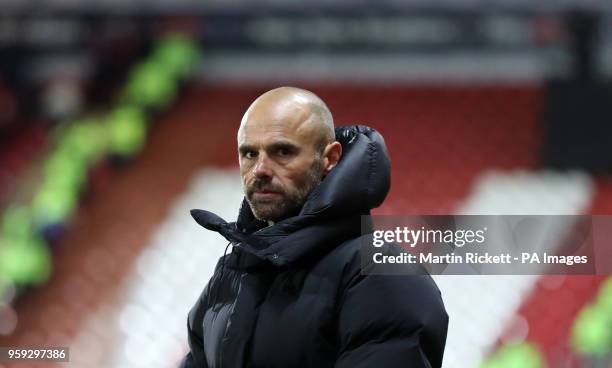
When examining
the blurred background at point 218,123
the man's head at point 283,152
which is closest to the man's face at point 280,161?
the man's head at point 283,152

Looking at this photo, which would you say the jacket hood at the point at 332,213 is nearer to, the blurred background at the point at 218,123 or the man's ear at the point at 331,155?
the man's ear at the point at 331,155

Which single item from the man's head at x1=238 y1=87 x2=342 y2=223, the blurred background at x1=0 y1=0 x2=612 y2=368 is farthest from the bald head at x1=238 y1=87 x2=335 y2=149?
the blurred background at x1=0 y1=0 x2=612 y2=368

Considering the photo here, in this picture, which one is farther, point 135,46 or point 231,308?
point 135,46

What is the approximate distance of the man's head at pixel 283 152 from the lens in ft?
2.87

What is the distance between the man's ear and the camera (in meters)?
0.90

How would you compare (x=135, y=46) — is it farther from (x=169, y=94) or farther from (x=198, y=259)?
(x=198, y=259)

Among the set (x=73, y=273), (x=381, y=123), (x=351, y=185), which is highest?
(x=351, y=185)

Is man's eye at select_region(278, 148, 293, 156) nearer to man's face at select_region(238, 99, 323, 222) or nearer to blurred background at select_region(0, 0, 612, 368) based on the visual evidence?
man's face at select_region(238, 99, 323, 222)

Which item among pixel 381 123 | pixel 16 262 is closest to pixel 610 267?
pixel 381 123

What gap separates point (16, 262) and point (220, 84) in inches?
30.7

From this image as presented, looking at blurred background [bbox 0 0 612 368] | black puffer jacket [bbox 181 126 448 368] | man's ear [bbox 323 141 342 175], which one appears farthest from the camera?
blurred background [bbox 0 0 612 368]

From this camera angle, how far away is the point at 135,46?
2.74 m

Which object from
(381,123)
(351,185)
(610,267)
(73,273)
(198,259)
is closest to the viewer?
(351,185)

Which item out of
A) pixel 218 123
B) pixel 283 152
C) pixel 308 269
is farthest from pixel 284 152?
pixel 218 123
